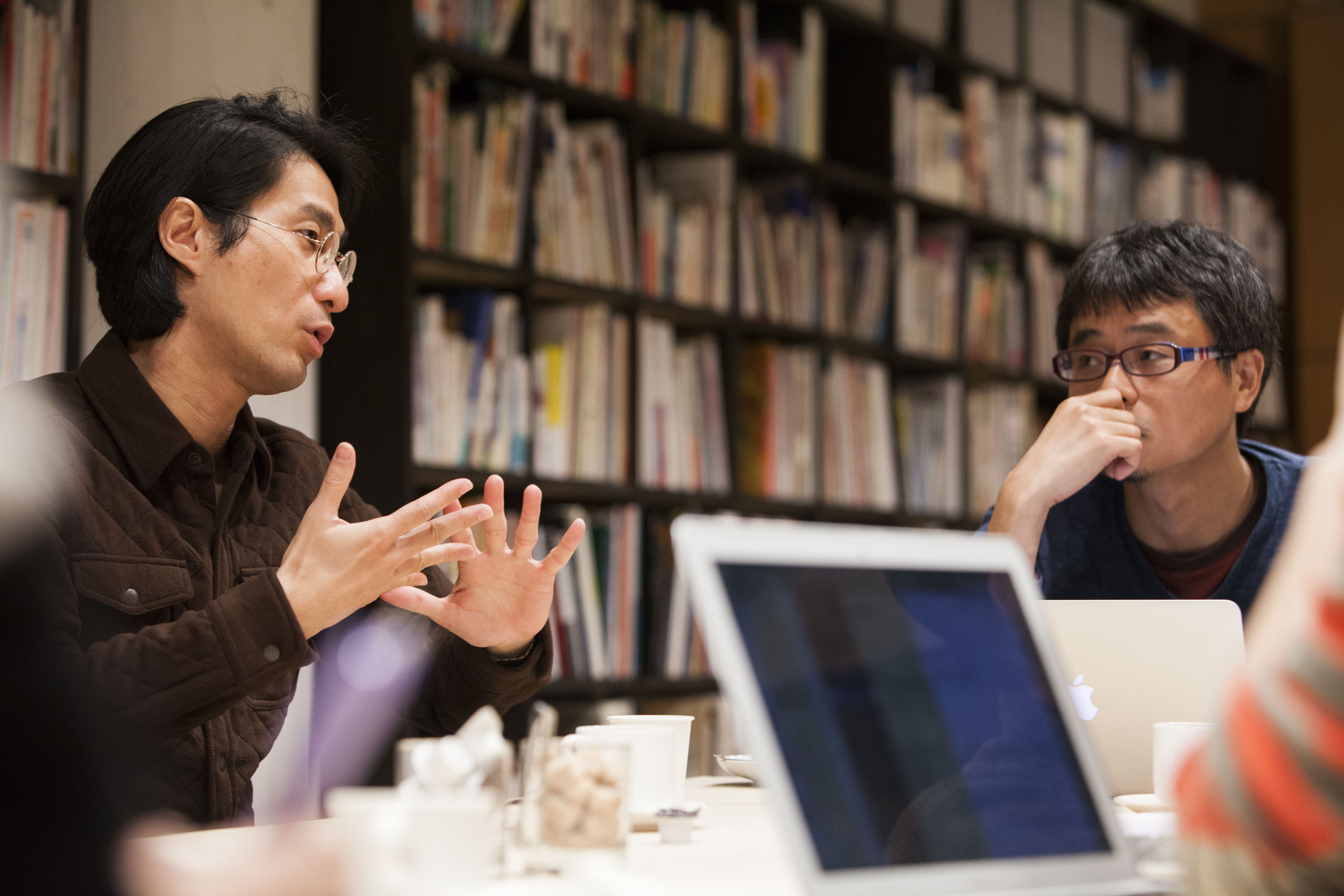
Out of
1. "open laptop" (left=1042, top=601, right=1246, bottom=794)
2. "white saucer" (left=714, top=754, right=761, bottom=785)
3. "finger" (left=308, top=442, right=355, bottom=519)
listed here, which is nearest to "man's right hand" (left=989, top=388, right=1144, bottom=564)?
"open laptop" (left=1042, top=601, right=1246, bottom=794)

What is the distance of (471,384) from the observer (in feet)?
8.80

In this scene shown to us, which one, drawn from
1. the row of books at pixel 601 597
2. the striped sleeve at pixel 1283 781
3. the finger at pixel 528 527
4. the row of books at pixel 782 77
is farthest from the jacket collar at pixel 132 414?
the row of books at pixel 782 77

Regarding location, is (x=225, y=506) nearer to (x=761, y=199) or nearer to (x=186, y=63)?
(x=186, y=63)

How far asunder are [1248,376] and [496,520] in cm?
116

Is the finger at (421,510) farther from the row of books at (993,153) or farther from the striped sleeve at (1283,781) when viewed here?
the row of books at (993,153)

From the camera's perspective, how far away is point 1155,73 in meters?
4.71

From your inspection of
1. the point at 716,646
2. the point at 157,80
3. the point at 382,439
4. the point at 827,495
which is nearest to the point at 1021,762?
the point at 716,646

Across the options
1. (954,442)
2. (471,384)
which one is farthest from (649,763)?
(954,442)

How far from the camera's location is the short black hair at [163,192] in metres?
1.72

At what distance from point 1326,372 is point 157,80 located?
13.9 ft

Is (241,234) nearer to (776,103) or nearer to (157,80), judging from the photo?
(157,80)

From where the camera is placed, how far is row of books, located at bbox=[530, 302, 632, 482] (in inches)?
111

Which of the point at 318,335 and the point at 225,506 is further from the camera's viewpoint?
the point at 318,335

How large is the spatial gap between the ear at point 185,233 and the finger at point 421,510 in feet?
1.75
